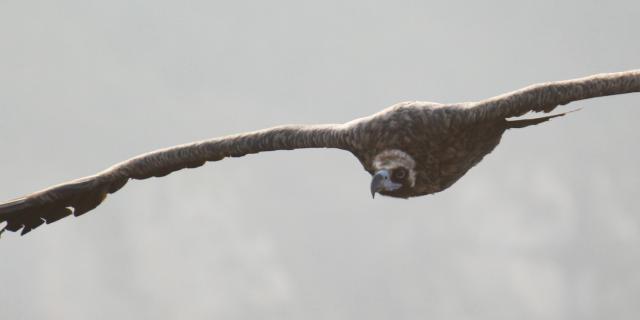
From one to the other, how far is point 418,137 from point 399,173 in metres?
0.56

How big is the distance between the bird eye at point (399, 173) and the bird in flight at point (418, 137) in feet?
0.05

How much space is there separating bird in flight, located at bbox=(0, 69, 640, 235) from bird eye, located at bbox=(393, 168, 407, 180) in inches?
0.5

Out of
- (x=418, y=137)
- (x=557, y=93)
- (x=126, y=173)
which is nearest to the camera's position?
(x=557, y=93)

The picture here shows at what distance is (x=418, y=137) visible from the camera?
19.1 meters

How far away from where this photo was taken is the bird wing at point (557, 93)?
60.2ft

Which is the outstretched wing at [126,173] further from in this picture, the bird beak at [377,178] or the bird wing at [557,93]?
the bird wing at [557,93]

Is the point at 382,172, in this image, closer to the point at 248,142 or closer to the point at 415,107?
the point at 415,107

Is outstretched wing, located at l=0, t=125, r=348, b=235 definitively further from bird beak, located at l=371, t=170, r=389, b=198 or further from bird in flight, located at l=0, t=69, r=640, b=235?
bird beak, located at l=371, t=170, r=389, b=198

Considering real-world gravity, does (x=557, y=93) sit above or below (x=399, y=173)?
above

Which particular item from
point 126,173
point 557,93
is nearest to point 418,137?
point 557,93

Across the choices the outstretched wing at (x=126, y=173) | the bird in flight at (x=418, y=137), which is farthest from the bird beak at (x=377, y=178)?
the outstretched wing at (x=126, y=173)

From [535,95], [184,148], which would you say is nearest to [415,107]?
[535,95]

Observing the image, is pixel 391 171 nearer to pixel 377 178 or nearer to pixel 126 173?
pixel 377 178

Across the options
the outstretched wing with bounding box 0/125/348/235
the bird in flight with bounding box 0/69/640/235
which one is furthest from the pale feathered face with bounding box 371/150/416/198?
the outstretched wing with bounding box 0/125/348/235
